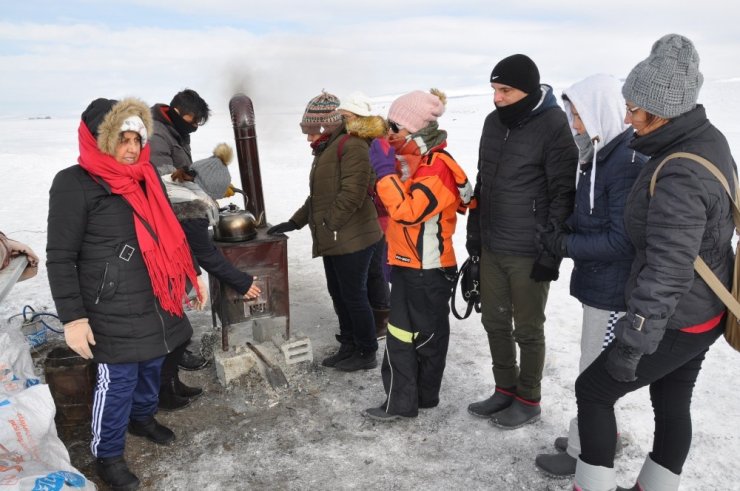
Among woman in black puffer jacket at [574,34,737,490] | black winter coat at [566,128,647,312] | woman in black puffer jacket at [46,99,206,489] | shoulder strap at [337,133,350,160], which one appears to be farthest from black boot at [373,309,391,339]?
woman in black puffer jacket at [574,34,737,490]

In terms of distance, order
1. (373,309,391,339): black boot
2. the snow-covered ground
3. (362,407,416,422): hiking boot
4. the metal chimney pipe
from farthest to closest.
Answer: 1. (373,309,391,339): black boot
2. the metal chimney pipe
3. (362,407,416,422): hiking boot
4. the snow-covered ground

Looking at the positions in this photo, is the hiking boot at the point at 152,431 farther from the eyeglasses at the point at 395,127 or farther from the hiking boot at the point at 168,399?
the eyeglasses at the point at 395,127

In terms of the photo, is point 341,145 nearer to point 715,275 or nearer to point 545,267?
point 545,267

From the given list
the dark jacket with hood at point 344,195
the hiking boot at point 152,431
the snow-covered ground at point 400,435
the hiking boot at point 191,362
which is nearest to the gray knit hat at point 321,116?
the dark jacket with hood at point 344,195

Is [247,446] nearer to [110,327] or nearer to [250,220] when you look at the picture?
[110,327]

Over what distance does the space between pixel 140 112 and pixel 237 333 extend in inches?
106

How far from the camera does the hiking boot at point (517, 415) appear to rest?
10.8 feet

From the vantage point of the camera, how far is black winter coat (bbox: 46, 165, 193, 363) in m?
2.51

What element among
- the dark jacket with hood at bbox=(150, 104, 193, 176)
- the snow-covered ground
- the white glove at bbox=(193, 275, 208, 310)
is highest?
the dark jacket with hood at bbox=(150, 104, 193, 176)

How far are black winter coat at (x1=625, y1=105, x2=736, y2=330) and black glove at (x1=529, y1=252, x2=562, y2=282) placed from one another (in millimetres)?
676

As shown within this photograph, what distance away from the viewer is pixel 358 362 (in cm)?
416

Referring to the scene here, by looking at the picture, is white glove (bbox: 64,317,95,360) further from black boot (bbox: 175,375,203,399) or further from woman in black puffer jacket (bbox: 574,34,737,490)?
woman in black puffer jacket (bbox: 574,34,737,490)

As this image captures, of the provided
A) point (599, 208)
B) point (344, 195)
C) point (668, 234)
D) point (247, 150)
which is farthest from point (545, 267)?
point (247, 150)

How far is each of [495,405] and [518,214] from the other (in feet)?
4.13
